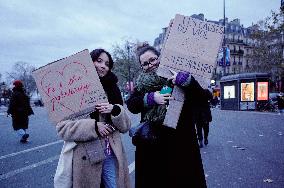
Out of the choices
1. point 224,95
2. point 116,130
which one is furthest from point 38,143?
point 224,95

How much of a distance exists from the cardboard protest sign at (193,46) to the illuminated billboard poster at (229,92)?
26.7 meters

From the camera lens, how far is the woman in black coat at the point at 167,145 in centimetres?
298

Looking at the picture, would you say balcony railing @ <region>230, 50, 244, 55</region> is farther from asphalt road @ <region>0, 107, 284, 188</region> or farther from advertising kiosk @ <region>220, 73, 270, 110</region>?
asphalt road @ <region>0, 107, 284, 188</region>

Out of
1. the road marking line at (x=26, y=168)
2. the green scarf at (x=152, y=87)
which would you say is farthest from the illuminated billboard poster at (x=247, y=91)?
the green scarf at (x=152, y=87)

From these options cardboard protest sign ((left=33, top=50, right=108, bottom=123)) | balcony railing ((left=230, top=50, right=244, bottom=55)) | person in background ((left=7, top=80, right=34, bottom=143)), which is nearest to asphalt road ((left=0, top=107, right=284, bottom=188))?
person in background ((left=7, top=80, right=34, bottom=143))

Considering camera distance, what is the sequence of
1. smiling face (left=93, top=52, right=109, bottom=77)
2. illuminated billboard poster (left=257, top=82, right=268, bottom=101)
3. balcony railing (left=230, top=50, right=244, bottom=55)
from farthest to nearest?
1. balcony railing (left=230, top=50, right=244, bottom=55)
2. illuminated billboard poster (left=257, top=82, right=268, bottom=101)
3. smiling face (left=93, top=52, right=109, bottom=77)

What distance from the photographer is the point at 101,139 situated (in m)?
3.04

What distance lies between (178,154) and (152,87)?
61 cm

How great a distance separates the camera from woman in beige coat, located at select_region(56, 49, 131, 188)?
113 inches

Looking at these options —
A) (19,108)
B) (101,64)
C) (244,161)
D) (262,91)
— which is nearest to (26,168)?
(244,161)

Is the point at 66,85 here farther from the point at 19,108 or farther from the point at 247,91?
the point at 247,91

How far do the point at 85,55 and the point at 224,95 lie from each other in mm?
28848

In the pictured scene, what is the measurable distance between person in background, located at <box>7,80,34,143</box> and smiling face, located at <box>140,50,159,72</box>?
9344mm

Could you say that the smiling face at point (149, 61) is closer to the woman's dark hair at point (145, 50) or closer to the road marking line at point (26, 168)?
the woman's dark hair at point (145, 50)
